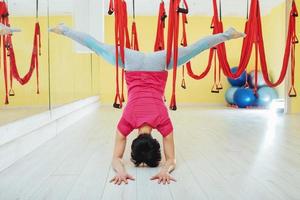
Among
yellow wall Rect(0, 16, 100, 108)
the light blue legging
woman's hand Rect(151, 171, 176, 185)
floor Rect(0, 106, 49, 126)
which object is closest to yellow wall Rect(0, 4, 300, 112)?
yellow wall Rect(0, 16, 100, 108)

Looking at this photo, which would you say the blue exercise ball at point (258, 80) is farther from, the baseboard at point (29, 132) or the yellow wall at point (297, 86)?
the baseboard at point (29, 132)

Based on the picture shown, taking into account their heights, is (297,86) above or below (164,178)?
above

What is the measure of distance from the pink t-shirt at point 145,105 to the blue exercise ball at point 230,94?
596 cm

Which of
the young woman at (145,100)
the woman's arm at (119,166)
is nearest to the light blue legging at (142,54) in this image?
the young woman at (145,100)

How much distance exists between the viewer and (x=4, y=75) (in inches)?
127

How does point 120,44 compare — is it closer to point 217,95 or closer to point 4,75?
point 4,75

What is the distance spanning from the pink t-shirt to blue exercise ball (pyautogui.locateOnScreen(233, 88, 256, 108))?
5.67 m

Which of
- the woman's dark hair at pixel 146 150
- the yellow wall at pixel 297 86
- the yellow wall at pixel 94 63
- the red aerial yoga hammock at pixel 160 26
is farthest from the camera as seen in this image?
the yellow wall at pixel 297 86

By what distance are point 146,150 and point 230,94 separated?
6.44 meters

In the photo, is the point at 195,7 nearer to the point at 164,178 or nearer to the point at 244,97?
the point at 244,97

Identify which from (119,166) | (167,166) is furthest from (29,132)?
(167,166)

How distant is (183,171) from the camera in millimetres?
2607

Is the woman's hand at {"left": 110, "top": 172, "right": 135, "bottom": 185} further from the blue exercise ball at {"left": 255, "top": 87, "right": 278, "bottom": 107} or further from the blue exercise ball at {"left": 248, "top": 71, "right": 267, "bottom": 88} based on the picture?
the blue exercise ball at {"left": 248, "top": 71, "right": 267, "bottom": 88}

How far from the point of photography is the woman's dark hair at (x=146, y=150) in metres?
2.51
